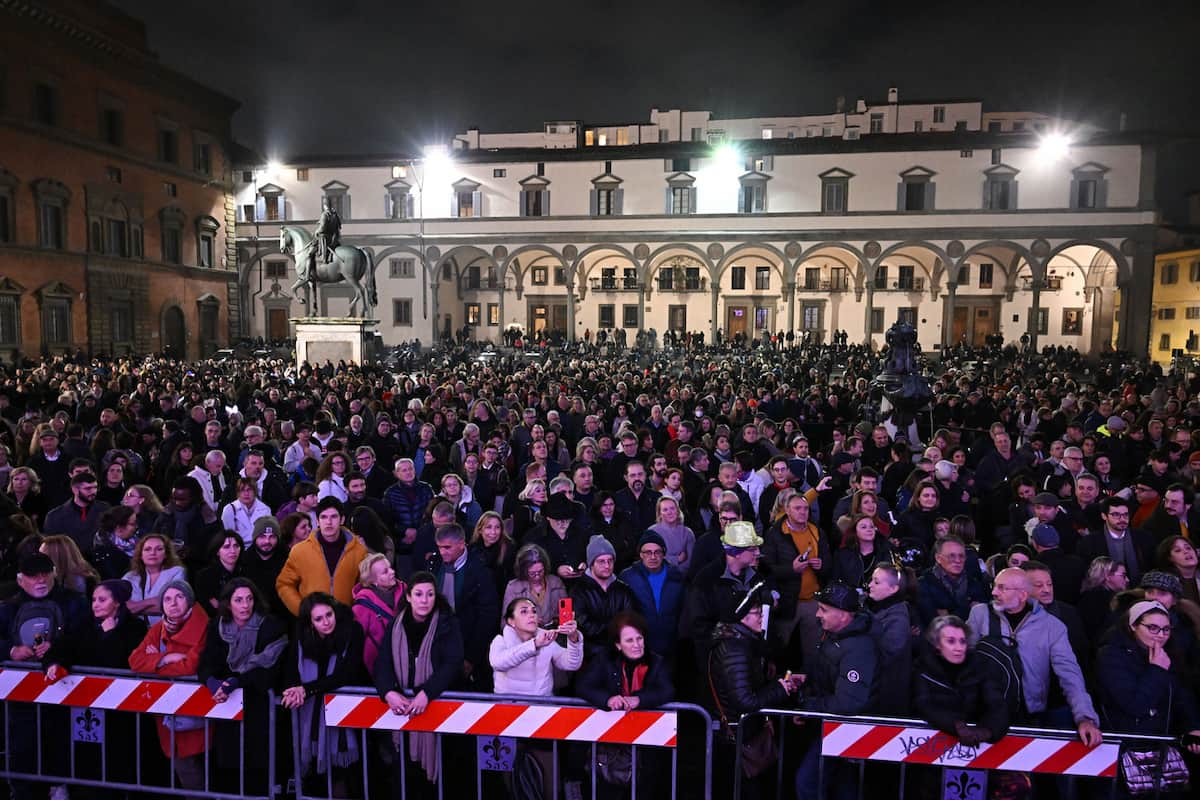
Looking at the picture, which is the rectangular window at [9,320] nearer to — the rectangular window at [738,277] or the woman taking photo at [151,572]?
the woman taking photo at [151,572]

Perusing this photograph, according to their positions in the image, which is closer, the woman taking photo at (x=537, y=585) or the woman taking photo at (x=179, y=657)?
the woman taking photo at (x=179, y=657)

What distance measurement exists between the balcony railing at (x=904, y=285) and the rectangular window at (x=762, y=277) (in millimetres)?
5874

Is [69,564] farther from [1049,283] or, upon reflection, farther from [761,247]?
[1049,283]

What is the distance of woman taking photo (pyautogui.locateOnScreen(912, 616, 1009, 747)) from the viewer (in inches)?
147

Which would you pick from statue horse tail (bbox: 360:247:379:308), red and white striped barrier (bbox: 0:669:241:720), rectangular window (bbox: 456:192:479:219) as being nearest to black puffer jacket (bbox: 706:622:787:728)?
red and white striped barrier (bbox: 0:669:241:720)

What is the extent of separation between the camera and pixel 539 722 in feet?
13.0

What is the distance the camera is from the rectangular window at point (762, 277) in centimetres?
4356

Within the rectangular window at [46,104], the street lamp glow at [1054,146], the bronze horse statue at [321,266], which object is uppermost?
the street lamp glow at [1054,146]

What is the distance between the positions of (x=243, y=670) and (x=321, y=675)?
1.41 ft

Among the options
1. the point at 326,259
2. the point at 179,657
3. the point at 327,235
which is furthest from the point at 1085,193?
the point at 179,657

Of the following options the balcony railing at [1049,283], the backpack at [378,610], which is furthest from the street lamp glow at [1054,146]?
the backpack at [378,610]

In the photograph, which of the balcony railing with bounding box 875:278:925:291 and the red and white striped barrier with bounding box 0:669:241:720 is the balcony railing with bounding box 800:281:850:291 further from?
the red and white striped barrier with bounding box 0:669:241:720

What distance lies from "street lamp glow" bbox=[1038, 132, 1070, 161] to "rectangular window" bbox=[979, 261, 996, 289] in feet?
20.7

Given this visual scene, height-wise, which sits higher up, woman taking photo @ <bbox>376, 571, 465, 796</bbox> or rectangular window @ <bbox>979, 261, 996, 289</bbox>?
rectangular window @ <bbox>979, 261, 996, 289</bbox>
